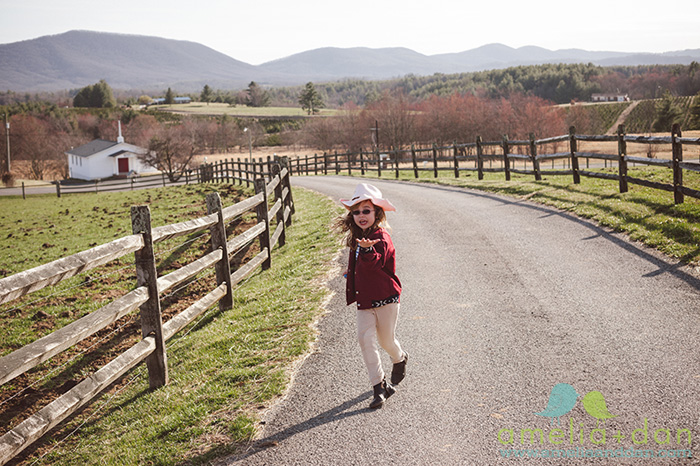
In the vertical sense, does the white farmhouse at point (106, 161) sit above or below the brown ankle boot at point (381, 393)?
above

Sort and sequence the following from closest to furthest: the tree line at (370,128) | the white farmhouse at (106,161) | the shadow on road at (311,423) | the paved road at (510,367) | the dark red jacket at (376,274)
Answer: the paved road at (510,367), the shadow on road at (311,423), the dark red jacket at (376,274), the white farmhouse at (106,161), the tree line at (370,128)

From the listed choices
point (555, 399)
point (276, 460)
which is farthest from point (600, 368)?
point (276, 460)

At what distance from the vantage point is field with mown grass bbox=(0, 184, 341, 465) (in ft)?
14.8

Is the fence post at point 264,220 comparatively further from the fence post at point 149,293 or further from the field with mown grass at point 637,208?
the field with mown grass at point 637,208

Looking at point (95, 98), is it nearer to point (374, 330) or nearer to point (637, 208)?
point (637, 208)

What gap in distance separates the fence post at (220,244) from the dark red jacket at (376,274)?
358cm

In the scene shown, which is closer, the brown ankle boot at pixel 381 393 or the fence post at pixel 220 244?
the brown ankle boot at pixel 381 393

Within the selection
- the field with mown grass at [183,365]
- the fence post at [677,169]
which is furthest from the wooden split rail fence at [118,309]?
the fence post at [677,169]

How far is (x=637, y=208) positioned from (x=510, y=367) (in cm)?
766

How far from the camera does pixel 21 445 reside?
12.8 feet

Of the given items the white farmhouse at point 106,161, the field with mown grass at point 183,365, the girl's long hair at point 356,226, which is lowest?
the field with mown grass at point 183,365

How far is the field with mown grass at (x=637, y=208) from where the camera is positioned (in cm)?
852

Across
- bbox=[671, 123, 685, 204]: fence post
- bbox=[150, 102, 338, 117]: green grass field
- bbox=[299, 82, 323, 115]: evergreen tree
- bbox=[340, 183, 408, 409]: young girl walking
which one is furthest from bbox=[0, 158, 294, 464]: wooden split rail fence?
bbox=[299, 82, 323, 115]: evergreen tree

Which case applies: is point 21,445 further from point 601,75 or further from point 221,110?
point 601,75
